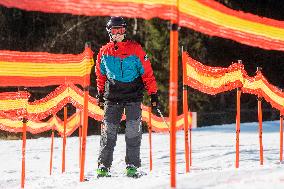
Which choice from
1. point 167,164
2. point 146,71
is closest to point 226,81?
point 167,164

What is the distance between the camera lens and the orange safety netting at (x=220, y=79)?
28.1ft

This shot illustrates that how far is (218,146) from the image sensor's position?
47.9 feet

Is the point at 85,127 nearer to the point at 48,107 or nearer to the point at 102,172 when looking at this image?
the point at 102,172

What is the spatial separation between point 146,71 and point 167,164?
4719 mm

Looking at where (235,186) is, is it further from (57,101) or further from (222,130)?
(222,130)

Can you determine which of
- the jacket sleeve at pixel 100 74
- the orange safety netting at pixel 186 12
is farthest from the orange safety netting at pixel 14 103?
the orange safety netting at pixel 186 12

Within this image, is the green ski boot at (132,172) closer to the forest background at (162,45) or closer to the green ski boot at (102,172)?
the green ski boot at (102,172)

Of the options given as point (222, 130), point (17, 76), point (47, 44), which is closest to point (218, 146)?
point (222, 130)

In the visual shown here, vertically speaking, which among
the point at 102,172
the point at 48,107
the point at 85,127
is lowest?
the point at 102,172

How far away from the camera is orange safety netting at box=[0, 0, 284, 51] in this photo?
15.0 ft

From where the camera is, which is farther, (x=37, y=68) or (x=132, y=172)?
(x=37, y=68)

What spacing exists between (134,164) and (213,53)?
1851 centimetres

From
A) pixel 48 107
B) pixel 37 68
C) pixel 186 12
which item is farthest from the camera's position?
pixel 48 107

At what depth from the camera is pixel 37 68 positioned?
848cm
